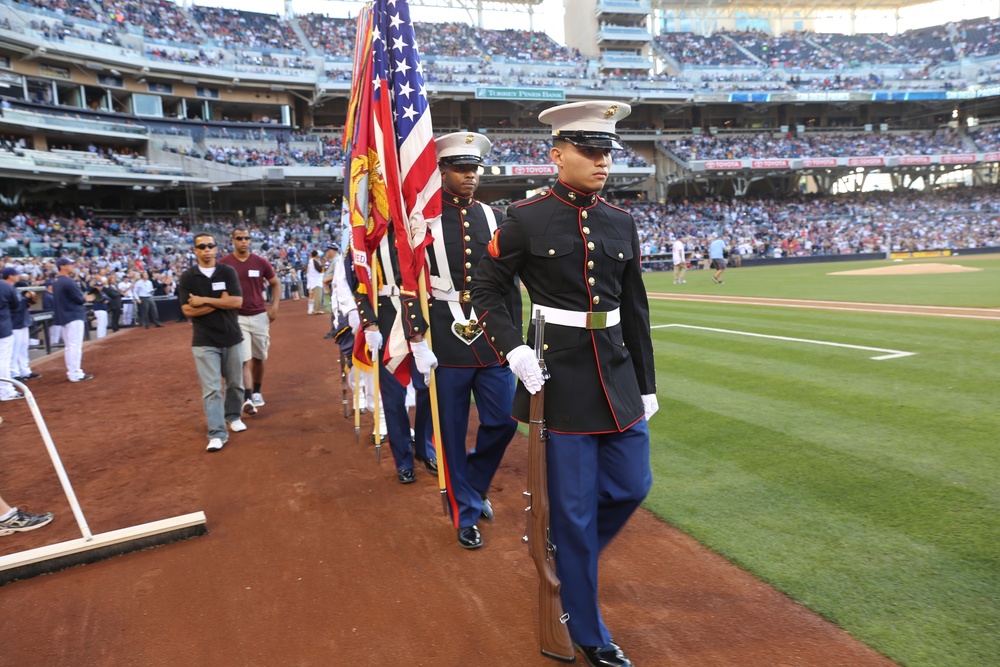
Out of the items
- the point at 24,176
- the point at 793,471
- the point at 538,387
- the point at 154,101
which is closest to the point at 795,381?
the point at 793,471

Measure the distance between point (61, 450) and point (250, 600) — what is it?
185 inches

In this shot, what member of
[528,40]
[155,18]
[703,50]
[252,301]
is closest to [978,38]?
[703,50]

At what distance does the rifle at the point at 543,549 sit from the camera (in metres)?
2.75

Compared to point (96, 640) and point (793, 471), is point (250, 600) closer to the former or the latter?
point (96, 640)

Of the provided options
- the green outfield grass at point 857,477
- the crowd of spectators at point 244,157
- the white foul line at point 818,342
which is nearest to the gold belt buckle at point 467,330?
the green outfield grass at point 857,477

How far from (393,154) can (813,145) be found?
52332 millimetres

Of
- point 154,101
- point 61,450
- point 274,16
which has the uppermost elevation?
point 274,16

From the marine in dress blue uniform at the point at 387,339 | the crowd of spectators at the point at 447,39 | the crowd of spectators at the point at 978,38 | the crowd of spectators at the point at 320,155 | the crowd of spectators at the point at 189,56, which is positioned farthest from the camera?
the crowd of spectators at the point at 978,38

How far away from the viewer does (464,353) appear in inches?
167

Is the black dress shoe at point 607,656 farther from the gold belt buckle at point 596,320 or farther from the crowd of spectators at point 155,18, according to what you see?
the crowd of spectators at point 155,18

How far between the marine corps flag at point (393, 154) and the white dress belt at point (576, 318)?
1695 mm

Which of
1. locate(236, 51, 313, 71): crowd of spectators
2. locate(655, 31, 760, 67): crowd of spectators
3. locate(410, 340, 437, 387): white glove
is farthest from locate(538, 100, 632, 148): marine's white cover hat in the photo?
locate(655, 31, 760, 67): crowd of spectators

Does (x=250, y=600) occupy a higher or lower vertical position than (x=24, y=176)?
lower

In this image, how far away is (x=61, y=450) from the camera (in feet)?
22.0
